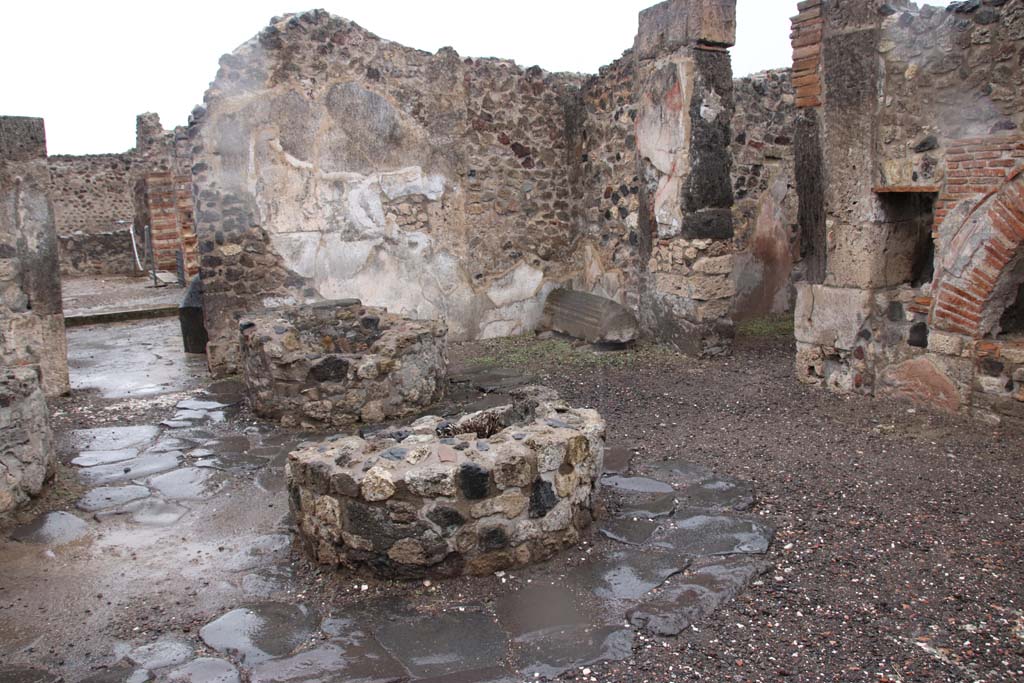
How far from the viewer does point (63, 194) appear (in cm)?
1911

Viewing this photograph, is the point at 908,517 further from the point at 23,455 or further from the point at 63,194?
the point at 63,194

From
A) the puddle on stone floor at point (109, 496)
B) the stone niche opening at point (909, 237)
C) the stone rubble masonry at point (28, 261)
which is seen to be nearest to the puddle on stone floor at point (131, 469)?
the puddle on stone floor at point (109, 496)

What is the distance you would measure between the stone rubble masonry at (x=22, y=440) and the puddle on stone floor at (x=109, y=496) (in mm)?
271

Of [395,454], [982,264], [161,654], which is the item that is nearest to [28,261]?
[395,454]

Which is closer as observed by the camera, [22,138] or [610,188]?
[22,138]

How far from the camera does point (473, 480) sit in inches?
143

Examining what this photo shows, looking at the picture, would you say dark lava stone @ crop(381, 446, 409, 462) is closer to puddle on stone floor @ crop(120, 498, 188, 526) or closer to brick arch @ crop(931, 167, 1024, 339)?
puddle on stone floor @ crop(120, 498, 188, 526)

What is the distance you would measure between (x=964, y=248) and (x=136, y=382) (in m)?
6.93

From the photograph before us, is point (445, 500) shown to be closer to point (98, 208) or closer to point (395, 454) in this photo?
point (395, 454)

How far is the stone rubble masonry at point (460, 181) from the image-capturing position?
7816 millimetres

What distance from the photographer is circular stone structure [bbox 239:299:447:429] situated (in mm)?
6137

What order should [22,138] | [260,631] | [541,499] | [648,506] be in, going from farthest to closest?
[22,138], [648,506], [541,499], [260,631]

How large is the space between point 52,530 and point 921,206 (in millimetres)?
6077

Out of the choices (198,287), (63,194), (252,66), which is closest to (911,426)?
(252,66)
